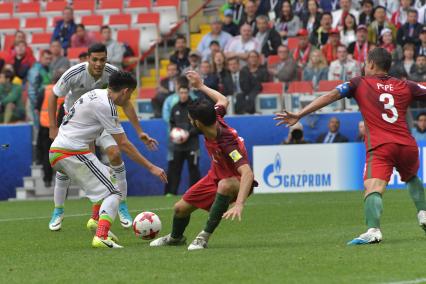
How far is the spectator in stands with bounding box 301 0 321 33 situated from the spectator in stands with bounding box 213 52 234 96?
7.84 feet

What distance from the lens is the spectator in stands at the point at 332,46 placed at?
23906 mm

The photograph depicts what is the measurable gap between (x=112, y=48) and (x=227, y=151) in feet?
52.6

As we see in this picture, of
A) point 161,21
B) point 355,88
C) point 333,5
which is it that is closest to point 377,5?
point 333,5

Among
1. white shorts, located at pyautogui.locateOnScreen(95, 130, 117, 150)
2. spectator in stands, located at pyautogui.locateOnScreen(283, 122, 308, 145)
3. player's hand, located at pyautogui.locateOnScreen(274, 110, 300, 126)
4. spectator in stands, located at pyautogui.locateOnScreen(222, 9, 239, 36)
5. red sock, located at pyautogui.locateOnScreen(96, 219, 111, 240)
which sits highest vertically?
player's hand, located at pyautogui.locateOnScreen(274, 110, 300, 126)

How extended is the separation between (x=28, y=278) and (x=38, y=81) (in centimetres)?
1641

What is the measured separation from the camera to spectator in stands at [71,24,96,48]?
27330mm

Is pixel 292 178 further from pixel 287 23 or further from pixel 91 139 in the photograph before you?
pixel 91 139

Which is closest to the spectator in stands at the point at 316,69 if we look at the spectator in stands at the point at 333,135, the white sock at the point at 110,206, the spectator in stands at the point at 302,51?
the spectator in stands at the point at 302,51

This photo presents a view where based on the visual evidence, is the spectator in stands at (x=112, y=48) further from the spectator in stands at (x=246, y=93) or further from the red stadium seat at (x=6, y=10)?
the red stadium seat at (x=6, y=10)

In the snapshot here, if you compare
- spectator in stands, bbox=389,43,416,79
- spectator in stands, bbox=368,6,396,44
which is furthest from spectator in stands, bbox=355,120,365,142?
spectator in stands, bbox=368,6,396,44

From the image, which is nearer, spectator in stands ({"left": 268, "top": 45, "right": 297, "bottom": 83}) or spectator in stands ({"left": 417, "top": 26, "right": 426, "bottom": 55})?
spectator in stands ({"left": 417, "top": 26, "right": 426, "bottom": 55})

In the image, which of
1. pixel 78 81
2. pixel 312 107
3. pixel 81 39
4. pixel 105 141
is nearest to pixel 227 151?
pixel 312 107

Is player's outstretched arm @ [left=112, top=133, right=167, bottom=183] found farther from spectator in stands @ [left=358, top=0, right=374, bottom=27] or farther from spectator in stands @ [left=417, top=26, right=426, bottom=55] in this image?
spectator in stands @ [left=358, top=0, right=374, bottom=27]

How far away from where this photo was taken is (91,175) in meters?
12.0
